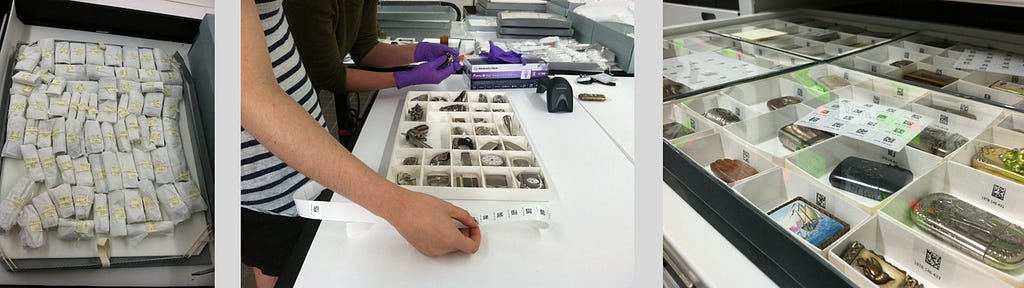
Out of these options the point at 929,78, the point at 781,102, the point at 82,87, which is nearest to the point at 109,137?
the point at 82,87

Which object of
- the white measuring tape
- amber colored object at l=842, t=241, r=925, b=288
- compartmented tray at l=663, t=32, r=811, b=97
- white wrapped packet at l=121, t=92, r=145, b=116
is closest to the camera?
amber colored object at l=842, t=241, r=925, b=288

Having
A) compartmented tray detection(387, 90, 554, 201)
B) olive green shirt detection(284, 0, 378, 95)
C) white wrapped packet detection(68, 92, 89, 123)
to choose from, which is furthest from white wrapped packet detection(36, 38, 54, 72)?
compartmented tray detection(387, 90, 554, 201)

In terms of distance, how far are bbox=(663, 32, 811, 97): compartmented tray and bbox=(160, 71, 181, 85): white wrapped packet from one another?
4.07 feet

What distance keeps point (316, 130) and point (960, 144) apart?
1.02 metres

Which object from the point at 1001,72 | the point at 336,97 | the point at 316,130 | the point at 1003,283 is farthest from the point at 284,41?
the point at 1001,72

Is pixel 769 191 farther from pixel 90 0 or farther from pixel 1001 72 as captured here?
pixel 90 0

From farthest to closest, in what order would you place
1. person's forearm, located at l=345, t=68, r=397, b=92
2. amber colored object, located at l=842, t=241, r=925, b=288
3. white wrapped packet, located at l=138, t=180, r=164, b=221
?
person's forearm, located at l=345, t=68, r=397, b=92, white wrapped packet, located at l=138, t=180, r=164, b=221, amber colored object, located at l=842, t=241, r=925, b=288

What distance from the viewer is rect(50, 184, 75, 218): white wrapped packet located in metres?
1.27

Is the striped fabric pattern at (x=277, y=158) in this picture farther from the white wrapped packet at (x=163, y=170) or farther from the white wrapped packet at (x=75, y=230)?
the white wrapped packet at (x=75, y=230)

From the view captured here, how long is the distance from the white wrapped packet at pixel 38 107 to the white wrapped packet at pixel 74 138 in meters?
0.07

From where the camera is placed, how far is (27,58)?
142 centimetres

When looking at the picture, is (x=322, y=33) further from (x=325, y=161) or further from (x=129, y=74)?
(x=325, y=161)

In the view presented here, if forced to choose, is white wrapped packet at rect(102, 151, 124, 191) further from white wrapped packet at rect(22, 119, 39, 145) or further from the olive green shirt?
the olive green shirt

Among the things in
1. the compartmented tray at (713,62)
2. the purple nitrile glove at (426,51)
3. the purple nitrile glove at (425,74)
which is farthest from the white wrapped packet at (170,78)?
the compartmented tray at (713,62)
